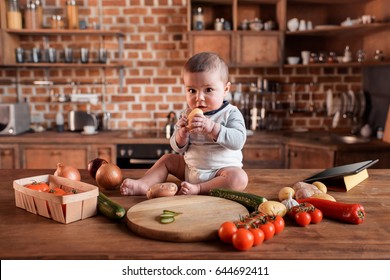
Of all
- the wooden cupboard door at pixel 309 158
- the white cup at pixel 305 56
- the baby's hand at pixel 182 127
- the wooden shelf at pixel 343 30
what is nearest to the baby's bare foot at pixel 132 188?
the baby's hand at pixel 182 127

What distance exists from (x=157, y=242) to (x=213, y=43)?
9.65 ft

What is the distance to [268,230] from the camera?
1.11 meters

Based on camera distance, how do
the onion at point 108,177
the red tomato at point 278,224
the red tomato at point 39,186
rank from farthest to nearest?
the onion at point 108,177, the red tomato at point 39,186, the red tomato at point 278,224

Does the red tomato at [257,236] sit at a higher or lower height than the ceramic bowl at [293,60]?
lower

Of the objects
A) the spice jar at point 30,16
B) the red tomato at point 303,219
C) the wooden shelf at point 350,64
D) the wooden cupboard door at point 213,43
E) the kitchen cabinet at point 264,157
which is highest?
the spice jar at point 30,16

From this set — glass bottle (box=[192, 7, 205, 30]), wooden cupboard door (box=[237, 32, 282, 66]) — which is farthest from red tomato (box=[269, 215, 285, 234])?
glass bottle (box=[192, 7, 205, 30])

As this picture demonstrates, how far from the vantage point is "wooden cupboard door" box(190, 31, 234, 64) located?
3811 millimetres

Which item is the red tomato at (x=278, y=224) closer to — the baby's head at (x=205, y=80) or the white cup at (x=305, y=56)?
the baby's head at (x=205, y=80)

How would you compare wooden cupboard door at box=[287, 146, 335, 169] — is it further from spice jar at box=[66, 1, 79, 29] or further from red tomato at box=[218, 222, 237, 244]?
red tomato at box=[218, 222, 237, 244]

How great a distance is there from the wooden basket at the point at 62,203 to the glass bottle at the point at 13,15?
114 inches

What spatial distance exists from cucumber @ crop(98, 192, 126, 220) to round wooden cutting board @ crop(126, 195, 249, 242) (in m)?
0.02

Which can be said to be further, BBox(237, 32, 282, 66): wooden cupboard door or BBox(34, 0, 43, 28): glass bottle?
BBox(34, 0, 43, 28): glass bottle

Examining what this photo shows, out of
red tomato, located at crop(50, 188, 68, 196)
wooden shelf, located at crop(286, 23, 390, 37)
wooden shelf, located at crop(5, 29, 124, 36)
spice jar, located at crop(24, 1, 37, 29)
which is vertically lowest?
red tomato, located at crop(50, 188, 68, 196)

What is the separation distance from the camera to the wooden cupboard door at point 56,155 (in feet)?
12.0
